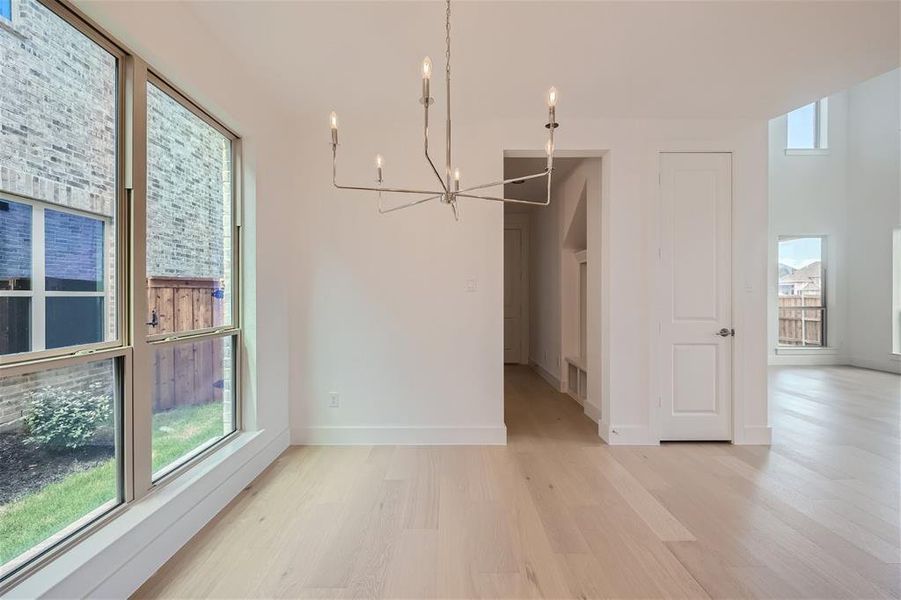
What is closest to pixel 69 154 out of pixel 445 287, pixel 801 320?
pixel 445 287

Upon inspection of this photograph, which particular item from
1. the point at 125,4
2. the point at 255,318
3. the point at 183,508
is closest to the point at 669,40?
the point at 125,4

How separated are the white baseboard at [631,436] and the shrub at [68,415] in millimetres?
3193

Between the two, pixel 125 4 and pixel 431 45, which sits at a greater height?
pixel 431 45

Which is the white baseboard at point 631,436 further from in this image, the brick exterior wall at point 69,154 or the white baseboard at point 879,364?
the white baseboard at point 879,364

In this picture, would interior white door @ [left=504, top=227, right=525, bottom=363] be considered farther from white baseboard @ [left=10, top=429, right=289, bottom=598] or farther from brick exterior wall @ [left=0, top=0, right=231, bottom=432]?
brick exterior wall @ [left=0, top=0, right=231, bottom=432]

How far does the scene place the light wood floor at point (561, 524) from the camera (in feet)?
5.38

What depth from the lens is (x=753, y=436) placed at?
3.18 m

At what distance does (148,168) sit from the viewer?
6.21ft

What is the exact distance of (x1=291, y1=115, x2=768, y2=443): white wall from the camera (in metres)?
3.19

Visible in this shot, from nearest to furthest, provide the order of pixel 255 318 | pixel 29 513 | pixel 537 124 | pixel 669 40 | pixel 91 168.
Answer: pixel 29 513
pixel 91 168
pixel 669 40
pixel 255 318
pixel 537 124

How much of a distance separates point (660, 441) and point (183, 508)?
10.7ft

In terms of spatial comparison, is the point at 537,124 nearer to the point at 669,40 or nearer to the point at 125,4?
the point at 669,40

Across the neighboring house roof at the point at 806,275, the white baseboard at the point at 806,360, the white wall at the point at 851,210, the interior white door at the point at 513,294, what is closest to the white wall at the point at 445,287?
the interior white door at the point at 513,294

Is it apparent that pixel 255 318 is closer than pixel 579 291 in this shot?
Yes
